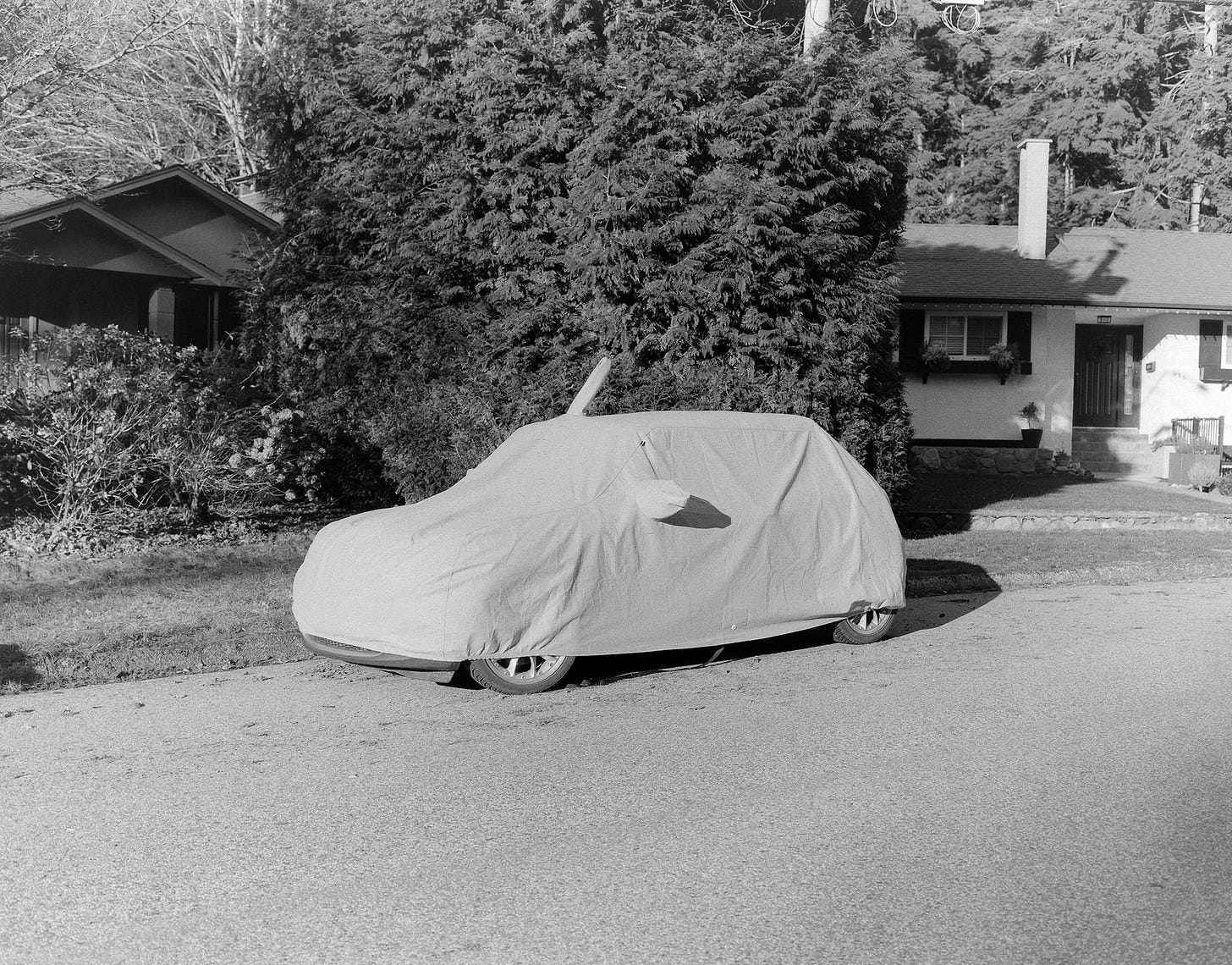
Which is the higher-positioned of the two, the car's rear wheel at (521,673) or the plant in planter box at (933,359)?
the plant in planter box at (933,359)

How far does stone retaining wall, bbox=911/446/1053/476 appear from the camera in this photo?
23.0 meters

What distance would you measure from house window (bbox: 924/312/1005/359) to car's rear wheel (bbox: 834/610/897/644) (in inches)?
606

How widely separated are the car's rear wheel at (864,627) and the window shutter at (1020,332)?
1564 cm

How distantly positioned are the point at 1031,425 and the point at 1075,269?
3895mm

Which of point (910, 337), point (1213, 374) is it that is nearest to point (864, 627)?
point (910, 337)

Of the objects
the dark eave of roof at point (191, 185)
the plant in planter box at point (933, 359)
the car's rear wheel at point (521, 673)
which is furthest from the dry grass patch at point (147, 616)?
the plant in planter box at point (933, 359)

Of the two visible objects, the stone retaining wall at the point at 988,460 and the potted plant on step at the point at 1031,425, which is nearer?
the stone retaining wall at the point at 988,460

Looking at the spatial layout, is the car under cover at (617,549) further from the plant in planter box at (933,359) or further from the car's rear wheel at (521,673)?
the plant in planter box at (933,359)

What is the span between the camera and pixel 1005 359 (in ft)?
75.3

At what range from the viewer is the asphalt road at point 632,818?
157 inches

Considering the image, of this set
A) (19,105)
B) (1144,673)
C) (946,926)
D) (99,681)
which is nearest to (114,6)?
(19,105)

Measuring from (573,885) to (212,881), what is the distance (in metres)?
1.25

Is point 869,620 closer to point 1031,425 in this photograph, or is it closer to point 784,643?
point 784,643

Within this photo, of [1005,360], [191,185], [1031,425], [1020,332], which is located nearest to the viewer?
[191,185]
